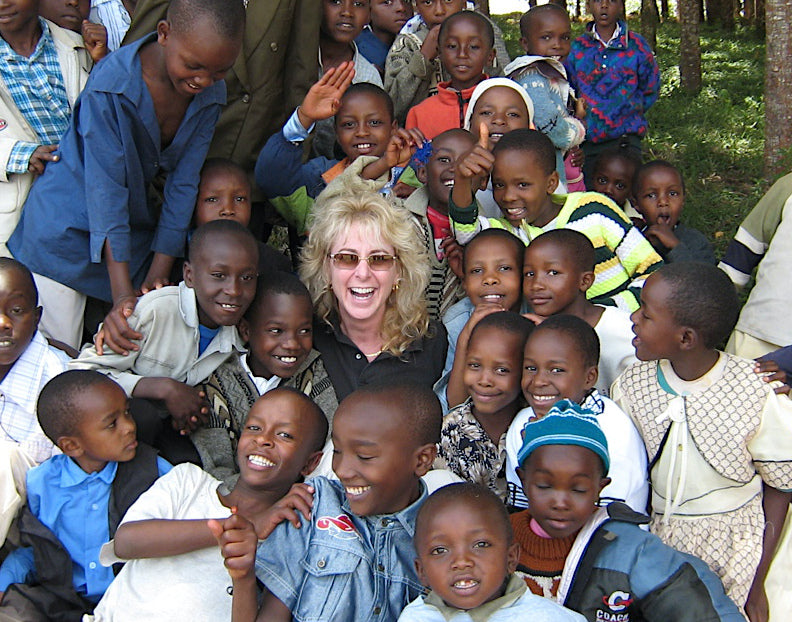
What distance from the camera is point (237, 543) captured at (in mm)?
2307

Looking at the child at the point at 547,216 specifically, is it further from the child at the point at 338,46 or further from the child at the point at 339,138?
the child at the point at 338,46

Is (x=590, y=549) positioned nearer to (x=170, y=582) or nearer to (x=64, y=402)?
(x=170, y=582)

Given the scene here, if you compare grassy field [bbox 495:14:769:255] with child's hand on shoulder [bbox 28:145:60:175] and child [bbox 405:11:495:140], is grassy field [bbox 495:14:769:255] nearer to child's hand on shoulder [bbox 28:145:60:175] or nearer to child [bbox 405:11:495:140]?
child [bbox 405:11:495:140]

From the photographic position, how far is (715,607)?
7.94 feet

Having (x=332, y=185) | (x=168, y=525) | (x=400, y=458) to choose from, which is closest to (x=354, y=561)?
(x=400, y=458)

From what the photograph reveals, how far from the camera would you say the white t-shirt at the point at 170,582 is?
8.86 feet

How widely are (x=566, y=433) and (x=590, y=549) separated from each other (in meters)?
0.35

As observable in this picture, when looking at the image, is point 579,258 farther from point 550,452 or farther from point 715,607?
point 715,607

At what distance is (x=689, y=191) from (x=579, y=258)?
410cm

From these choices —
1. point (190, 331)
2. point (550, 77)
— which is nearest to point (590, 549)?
point (190, 331)

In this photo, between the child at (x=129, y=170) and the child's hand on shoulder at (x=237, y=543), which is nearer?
the child's hand on shoulder at (x=237, y=543)

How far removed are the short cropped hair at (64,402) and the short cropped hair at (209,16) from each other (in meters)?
1.40

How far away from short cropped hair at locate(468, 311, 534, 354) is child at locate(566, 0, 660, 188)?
3042 mm

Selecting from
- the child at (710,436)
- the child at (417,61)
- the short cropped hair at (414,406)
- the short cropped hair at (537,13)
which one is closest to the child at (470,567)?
the short cropped hair at (414,406)
